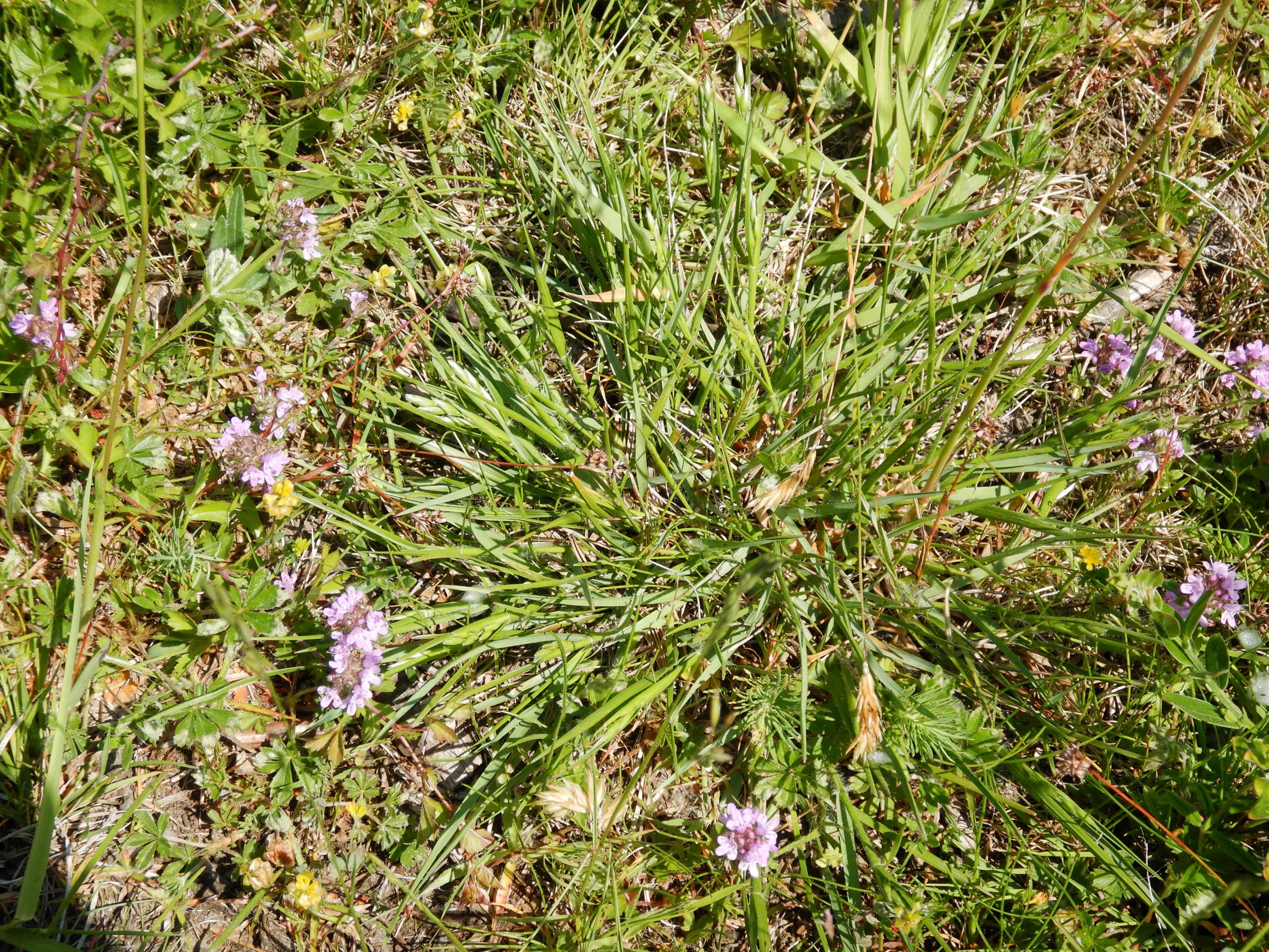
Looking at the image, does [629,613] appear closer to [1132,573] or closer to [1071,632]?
[1071,632]

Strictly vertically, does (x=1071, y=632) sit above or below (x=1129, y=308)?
below

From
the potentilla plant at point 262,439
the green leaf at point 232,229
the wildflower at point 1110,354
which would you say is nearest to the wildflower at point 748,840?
the potentilla plant at point 262,439

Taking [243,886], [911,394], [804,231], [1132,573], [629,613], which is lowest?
[243,886]

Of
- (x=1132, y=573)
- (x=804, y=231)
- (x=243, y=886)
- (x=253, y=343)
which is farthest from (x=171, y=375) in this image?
(x=1132, y=573)

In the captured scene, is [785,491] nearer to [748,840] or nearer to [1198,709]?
[748,840]

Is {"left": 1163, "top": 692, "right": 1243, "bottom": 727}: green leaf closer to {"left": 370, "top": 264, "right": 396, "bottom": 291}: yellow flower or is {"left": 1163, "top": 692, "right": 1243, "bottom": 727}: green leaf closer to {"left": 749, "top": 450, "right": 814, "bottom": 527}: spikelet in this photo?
{"left": 749, "top": 450, "right": 814, "bottom": 527}: spikelet

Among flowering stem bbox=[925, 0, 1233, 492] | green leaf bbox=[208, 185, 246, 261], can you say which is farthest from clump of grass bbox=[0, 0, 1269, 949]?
flowering stem bbox=[925, 0, 1233, 492]

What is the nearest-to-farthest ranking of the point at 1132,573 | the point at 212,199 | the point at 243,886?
the point at 243,886
the point at 1132,573
the point at 212,199

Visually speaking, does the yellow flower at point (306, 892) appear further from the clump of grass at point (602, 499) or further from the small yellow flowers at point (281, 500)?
the small yellow flowers at point (281, 500)
